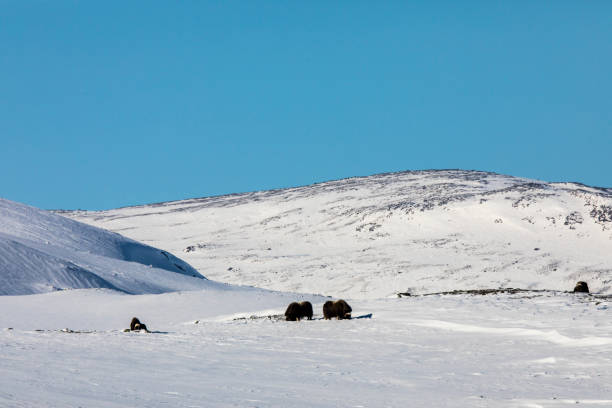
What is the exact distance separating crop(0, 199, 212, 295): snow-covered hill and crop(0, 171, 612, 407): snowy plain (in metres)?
0.13

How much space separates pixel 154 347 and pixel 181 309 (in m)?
14.9

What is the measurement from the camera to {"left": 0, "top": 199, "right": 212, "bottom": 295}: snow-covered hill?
40.3 m

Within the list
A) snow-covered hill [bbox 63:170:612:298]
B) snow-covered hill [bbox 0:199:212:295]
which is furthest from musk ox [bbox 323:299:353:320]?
snow-covered hill [bbox 63:170:612:298]

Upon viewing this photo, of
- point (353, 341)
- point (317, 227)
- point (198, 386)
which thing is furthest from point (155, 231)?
point (198, 386)

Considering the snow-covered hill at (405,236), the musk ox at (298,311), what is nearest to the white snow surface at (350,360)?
the musk ox at (298,311)

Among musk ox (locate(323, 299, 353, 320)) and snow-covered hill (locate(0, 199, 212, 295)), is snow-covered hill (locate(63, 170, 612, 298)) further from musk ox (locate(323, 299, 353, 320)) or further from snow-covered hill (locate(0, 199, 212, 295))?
musk ox (locate(323, 299, 353, 320))

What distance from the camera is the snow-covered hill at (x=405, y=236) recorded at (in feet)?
185

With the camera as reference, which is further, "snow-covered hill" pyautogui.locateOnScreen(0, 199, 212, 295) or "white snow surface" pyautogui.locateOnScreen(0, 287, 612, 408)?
"snow-covered hill" pyautogui.locateOnScreen(0, 199, 212, 295)

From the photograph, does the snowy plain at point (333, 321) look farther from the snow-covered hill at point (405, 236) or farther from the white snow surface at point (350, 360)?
the snow-covered hill at point (405, 236)

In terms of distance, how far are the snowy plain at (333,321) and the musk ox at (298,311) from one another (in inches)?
22.3

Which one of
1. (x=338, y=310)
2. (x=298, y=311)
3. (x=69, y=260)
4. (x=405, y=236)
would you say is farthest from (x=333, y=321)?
(x=405, y=236)

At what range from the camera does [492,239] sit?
69.2 m

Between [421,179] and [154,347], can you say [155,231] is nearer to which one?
[421,179]

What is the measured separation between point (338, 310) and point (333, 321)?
66 cm
